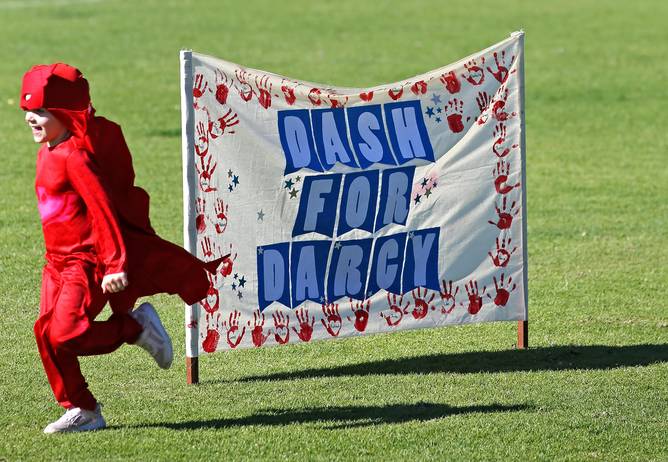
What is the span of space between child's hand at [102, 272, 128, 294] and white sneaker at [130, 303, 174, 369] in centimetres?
45

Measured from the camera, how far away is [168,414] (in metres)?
6.98

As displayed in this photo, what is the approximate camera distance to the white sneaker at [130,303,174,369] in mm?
6648

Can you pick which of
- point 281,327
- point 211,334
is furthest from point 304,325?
point 211,334

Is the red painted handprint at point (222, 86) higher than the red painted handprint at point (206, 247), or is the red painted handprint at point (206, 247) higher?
the red painted handprint at point (222, 86)

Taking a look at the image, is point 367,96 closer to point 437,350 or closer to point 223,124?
point 223,124

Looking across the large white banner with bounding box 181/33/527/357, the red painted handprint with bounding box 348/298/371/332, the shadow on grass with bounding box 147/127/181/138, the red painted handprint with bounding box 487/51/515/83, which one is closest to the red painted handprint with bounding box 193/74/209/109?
the large white banner with bounding box 181/33/527/357

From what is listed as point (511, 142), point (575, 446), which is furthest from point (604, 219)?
point (575, 446)

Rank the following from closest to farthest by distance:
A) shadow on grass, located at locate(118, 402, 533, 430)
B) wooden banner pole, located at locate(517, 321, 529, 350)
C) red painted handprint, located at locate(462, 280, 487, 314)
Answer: shadow on grass, located at locate(118, 402, 533, 430), red painted handprint, located at locate(462, 280, 487, 314), wooden banner pole, located at locate(517, 321, 529, 350)

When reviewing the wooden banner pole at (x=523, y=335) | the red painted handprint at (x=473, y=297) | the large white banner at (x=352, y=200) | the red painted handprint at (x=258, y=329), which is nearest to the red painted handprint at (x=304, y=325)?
the large white banner at (x=352, y=200)

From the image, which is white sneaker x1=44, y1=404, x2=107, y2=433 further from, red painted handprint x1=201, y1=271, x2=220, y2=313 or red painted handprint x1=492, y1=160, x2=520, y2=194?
red painted handprint x1=492, y1=160, x2=520, y2=194

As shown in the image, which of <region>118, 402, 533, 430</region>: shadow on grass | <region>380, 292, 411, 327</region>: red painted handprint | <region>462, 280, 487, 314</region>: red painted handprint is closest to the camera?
<region>118, 402, 533, 430</region>: shadow on grass

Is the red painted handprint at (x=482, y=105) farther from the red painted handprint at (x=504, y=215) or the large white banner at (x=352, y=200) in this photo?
the red painted handprint at (x=504, y=215)

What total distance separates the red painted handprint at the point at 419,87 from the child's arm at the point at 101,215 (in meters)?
2.38

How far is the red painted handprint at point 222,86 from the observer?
752cm
